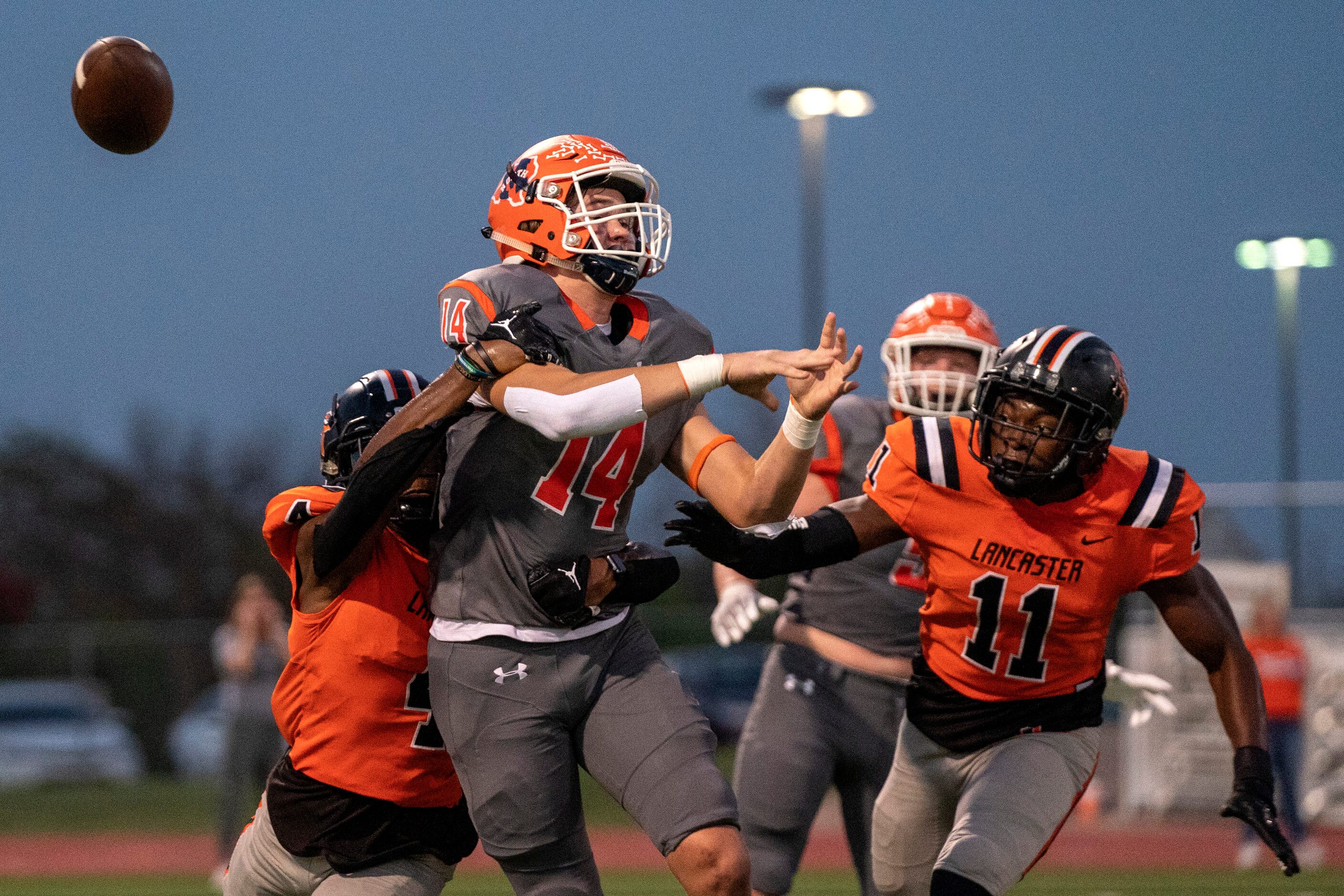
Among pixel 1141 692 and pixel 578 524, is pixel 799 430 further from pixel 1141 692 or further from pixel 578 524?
pixel 1141 692

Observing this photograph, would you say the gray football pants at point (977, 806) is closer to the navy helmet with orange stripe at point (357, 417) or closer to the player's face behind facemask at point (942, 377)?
the player's face behind facemask at point (942, 377)

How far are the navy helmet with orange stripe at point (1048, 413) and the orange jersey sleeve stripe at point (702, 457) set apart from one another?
26.1 inches

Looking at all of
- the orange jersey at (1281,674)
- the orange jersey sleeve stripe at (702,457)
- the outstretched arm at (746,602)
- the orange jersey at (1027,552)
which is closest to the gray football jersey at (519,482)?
the orange jersey sleeve stripe at (702,457)

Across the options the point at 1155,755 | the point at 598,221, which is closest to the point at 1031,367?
the point at 598,221

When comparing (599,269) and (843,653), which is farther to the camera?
(843,653)

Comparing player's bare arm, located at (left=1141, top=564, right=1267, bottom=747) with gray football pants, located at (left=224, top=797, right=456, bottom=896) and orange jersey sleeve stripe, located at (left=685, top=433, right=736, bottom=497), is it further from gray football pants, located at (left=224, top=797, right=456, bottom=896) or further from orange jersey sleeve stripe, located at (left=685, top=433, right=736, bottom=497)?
gray football pants, located at (left=224, top=797, right=456, bottom=896)

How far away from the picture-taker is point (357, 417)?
12.3ft

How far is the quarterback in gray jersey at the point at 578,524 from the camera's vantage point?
10.3 feet

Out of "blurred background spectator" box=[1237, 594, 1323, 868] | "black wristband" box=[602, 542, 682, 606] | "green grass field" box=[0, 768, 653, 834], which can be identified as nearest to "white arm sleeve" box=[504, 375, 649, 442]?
"black wristband" box=[602, 542, 682, 606]

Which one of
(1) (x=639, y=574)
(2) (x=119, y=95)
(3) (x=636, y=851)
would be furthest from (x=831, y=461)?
(3) (x=636, y=851)

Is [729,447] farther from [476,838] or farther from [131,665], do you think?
[131,665]

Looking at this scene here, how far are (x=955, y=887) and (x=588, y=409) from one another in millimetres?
1311

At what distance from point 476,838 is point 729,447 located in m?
1.09

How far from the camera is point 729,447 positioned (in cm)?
353
